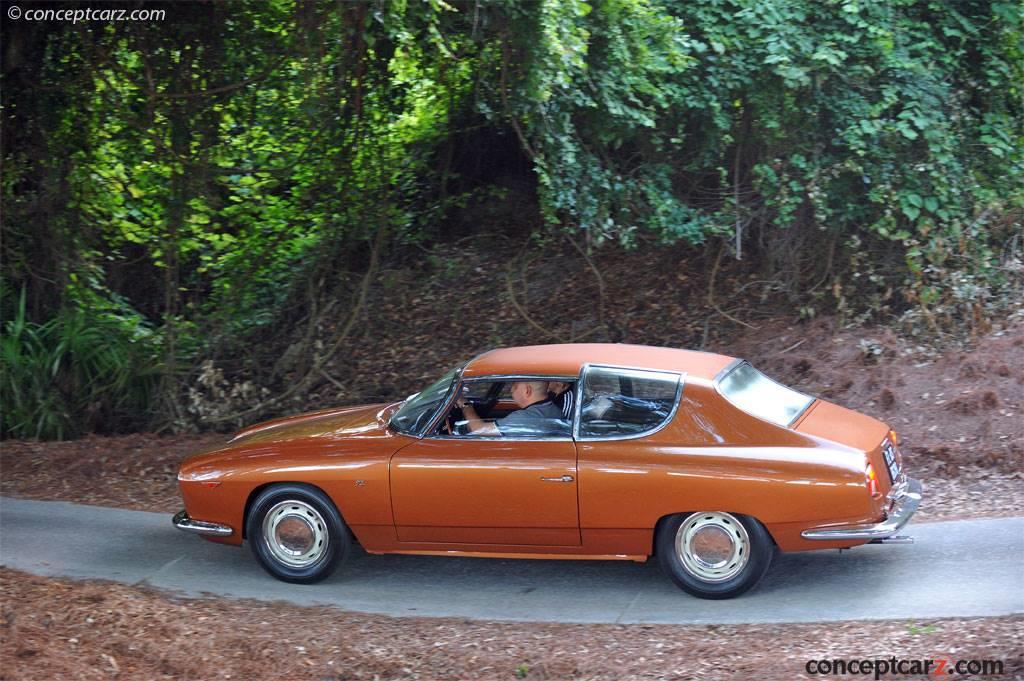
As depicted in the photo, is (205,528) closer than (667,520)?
No

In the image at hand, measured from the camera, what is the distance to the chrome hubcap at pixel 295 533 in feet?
21.6

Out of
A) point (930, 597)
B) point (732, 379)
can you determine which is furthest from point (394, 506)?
point (930, 597)

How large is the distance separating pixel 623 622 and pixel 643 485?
2.55 feet

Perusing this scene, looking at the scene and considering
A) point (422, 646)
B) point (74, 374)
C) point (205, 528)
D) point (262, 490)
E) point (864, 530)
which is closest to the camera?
point (422, 646)

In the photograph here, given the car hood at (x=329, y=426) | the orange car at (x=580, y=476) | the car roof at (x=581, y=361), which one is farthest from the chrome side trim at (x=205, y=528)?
the car roof at (x=581, y=361)

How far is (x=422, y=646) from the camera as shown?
5.64 m

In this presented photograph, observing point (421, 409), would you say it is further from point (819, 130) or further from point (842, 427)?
point (819, 130)

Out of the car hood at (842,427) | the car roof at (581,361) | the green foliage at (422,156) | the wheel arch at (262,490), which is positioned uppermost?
the green foliage at (422,156)

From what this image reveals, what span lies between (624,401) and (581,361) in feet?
1.30

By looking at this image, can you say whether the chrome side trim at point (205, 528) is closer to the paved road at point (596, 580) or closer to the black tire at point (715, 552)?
the paved road at point (596, 580)

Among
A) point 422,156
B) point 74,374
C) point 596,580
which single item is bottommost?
point 596,580

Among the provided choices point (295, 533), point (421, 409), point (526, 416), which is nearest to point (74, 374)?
point (295, 533)

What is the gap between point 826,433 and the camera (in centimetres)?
609

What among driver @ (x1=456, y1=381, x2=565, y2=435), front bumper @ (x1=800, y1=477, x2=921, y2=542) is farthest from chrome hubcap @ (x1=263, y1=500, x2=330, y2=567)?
front bumper @ (x1=800, y1=477, x2=921, y2=542)
